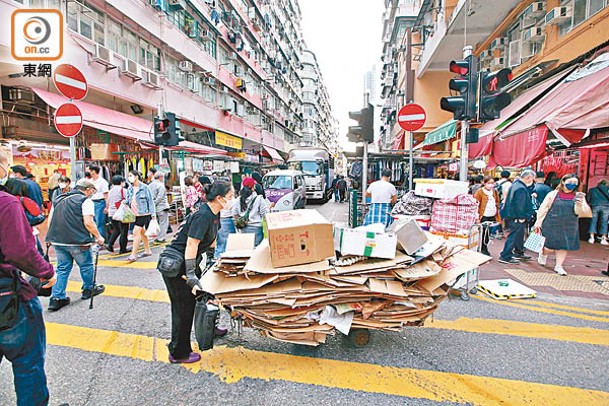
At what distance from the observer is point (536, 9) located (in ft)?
31.1

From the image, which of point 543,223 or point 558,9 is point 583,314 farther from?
point 558,9

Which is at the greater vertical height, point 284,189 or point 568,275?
point 284,189

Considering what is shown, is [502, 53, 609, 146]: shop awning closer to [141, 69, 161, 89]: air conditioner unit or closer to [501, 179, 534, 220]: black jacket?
[501, 179, 534, 220]: black jacket

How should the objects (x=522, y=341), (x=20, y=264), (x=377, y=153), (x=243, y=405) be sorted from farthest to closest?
(x=377, y=153), (x=522, y=341), (x=243, y=405), (x=20, y=264)

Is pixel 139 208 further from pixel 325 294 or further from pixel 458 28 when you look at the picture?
pixel 458 28

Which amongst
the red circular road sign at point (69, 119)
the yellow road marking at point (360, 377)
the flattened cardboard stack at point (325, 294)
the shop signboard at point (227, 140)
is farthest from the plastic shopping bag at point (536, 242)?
the shop signboard at point (227, 140)

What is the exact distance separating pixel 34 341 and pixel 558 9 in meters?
11.9

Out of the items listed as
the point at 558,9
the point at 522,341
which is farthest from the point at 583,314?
the point at 558,9

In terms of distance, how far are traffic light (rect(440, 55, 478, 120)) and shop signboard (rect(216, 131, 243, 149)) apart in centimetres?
1828

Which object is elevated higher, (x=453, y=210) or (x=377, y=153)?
(x=377, y=153)

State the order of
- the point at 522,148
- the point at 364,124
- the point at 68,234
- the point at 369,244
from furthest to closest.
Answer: the point at 364,124 → the point at 522,148 → the point at 68,234 → the point at 369,244

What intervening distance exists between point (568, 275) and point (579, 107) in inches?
112

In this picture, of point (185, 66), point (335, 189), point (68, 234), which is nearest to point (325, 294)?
point (68, 234)

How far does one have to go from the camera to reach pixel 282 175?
47.8 feet
